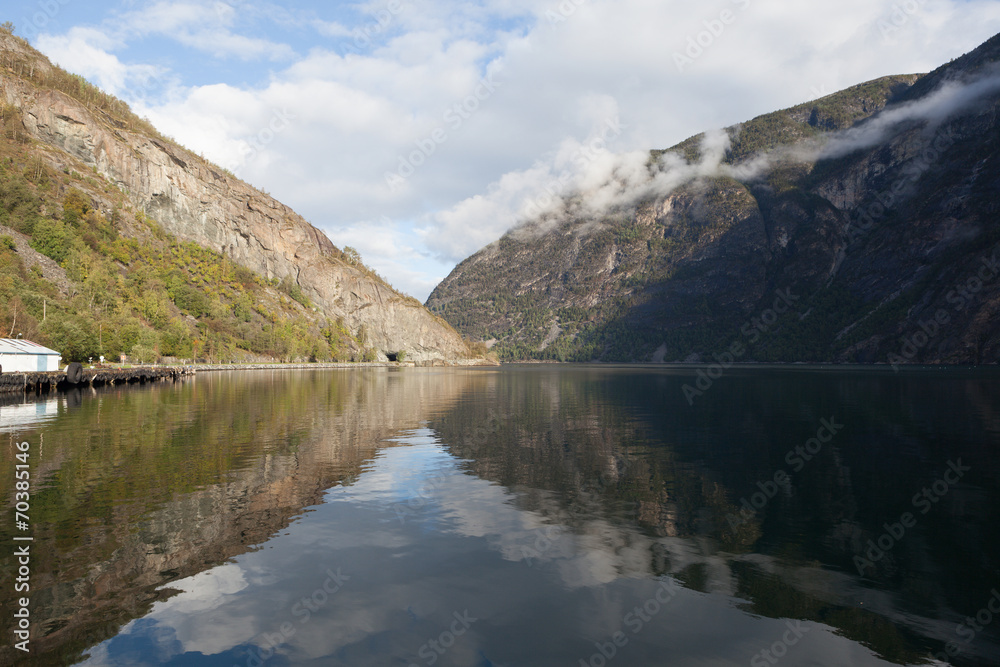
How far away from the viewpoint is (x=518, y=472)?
81.4ft

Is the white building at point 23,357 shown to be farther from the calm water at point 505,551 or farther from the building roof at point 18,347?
the calm water at point 505,551

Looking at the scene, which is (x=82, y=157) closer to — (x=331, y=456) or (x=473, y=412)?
(x=473, y=412)

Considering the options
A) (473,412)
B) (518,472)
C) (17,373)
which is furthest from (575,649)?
(17,373)

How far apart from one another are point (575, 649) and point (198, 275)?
199122 mm

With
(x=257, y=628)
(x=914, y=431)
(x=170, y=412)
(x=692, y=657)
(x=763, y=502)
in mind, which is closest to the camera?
(x=692, y=657)

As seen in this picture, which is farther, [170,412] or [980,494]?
[170,412]
